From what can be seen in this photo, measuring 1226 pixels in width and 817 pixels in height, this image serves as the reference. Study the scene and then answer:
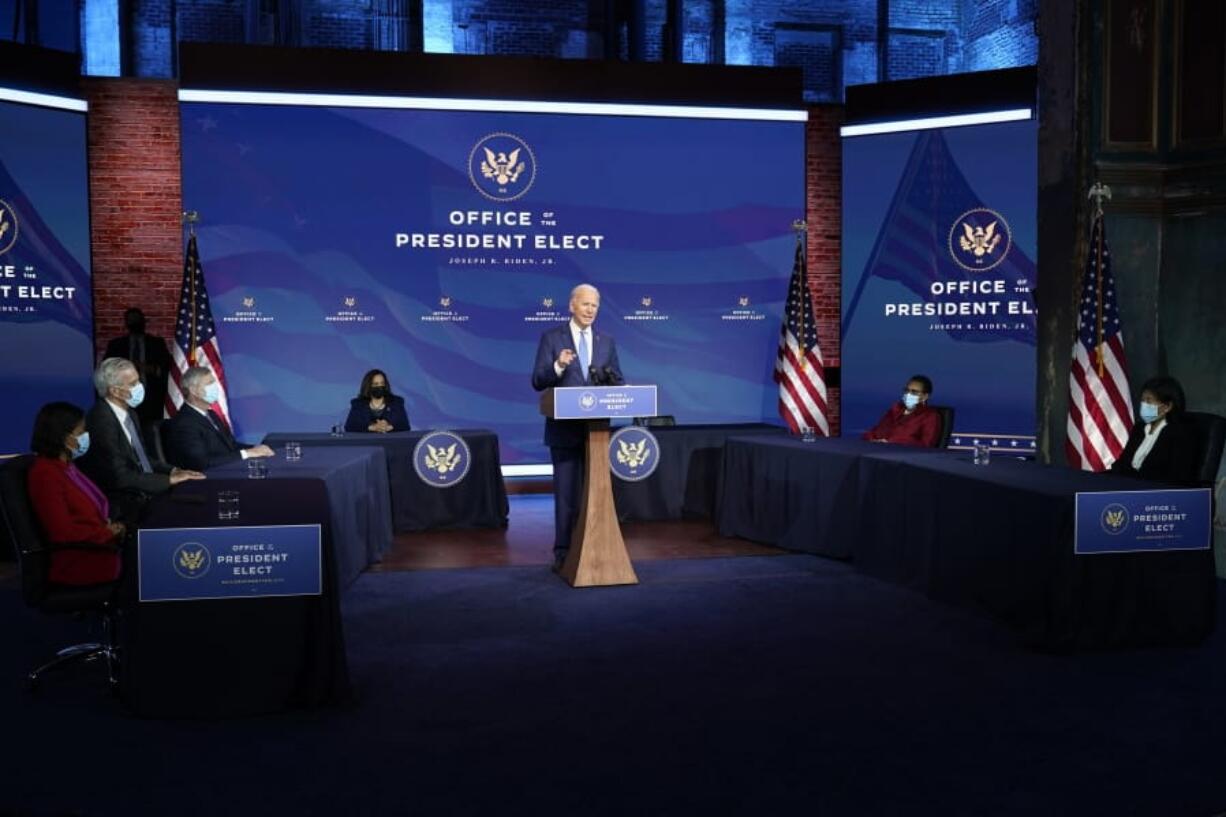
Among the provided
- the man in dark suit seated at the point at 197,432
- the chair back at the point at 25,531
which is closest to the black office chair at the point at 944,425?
the man in dark suit seated at the point at 197,432

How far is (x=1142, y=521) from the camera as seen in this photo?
14.7 feet

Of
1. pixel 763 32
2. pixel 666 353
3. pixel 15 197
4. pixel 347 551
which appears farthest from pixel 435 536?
pixel 763 32

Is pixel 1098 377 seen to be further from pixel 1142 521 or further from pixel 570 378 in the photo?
pixel 570 378

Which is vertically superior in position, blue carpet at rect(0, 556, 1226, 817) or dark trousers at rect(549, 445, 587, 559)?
dark trousers at rect(549, 445, 587, 559)

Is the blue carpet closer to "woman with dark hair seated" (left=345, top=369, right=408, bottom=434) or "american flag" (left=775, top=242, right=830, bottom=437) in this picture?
"woman with dark hair seated" (left=345, top=369, right=408, bottom=434)

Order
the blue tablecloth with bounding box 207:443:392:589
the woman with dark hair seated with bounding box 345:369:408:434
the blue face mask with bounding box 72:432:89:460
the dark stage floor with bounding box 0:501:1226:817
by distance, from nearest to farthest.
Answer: the dark stage floor with bounding box 0:501:1226:817 → the blue face mask with bounding box 72:432:89:460 → the blue tablecloth with bounding box 207:443:392:589 → the woman with dark hair seated with bounding box 345:369:408:434

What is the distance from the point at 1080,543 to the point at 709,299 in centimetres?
597

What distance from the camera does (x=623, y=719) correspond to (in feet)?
12.0

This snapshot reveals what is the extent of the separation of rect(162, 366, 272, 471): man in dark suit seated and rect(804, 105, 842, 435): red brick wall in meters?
6.13

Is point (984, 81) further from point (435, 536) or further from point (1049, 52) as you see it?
point (435, 536)

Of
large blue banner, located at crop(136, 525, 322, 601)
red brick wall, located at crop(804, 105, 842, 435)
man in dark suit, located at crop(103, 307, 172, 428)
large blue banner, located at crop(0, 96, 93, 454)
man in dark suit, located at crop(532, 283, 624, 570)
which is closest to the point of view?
large blue banner, located at crop(136, 525, 322, 601)

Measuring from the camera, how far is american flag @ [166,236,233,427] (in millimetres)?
8234

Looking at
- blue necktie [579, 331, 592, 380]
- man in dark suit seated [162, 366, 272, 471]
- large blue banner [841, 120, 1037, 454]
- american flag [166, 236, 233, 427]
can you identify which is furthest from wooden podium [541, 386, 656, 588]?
large blue banner [841, 120, 1037, 454]

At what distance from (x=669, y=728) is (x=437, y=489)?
4.19 m
